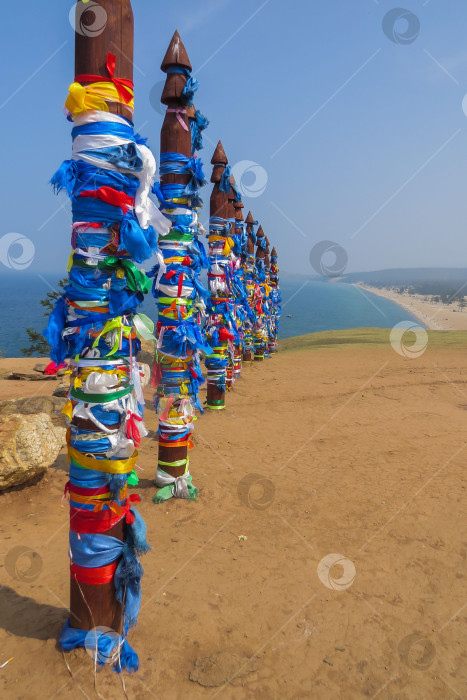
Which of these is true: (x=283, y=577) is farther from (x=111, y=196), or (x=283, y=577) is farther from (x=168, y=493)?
(x=111, y=196)

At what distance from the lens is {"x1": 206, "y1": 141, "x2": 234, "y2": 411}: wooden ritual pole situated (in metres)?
11.5

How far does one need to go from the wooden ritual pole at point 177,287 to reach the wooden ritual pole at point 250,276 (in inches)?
444

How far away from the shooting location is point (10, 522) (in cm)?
594

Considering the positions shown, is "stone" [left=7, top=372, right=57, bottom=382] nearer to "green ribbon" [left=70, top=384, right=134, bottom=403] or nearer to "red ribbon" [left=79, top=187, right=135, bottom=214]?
"green ribbon" [left=70, top=384, right=134, bottom=403]

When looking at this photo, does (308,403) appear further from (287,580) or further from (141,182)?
(141,182)

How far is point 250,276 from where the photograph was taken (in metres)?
20.1

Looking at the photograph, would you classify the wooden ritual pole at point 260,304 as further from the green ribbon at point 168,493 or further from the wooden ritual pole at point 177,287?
the green ribbon at point 168,493

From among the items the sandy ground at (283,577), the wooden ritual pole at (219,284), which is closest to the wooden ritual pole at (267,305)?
the wooden ritual pole at (219,284)

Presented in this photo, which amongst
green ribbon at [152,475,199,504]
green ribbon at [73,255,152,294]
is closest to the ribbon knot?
green ribbon at [73,255,152,294]

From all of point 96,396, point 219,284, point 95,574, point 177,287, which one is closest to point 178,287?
point 177,287

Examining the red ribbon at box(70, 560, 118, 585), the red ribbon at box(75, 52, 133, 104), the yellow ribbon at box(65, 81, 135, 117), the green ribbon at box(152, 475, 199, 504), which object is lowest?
the green ribbon at box(152, 475, 199, 504)

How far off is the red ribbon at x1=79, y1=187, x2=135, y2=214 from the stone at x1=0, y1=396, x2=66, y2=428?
20.5 ft

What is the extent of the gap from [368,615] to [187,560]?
1.95 m

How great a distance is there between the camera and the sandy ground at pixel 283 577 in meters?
3.64
